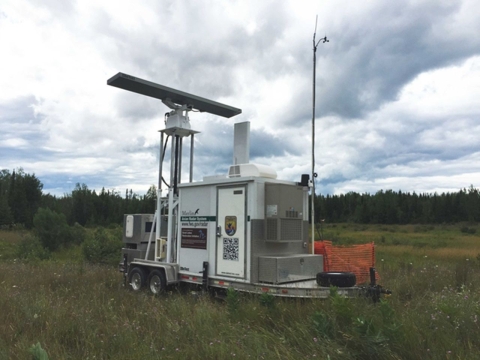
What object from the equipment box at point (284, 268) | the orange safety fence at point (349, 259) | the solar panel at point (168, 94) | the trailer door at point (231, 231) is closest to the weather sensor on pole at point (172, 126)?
the solar panel at point (168, 94)

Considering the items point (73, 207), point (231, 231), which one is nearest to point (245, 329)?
point (231, 231)

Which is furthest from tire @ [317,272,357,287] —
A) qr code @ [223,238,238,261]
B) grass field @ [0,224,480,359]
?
qr code @ [223,238,238,261]

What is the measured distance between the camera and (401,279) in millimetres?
10188

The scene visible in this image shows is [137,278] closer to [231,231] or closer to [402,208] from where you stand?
[231,231]

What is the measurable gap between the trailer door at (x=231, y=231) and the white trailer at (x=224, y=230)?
2 cm

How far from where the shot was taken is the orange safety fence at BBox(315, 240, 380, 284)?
9742 mm

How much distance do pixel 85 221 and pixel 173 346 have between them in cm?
7694

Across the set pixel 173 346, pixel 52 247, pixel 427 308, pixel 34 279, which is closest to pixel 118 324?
pixel 173 346

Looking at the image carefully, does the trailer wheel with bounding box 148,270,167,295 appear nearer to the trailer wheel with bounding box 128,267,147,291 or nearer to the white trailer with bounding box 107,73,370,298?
the white trailer with bounding box 107,73,370,298

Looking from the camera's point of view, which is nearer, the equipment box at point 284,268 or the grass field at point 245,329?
the grass field at point 245,329

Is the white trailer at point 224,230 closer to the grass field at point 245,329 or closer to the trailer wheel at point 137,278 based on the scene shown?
the trailer wheel at point 137,278

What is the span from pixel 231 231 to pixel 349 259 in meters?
3.19

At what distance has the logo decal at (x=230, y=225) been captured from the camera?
8.67 meters

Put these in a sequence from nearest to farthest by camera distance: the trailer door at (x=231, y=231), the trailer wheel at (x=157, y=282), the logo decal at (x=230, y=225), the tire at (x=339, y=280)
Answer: the tire at (x=339, y=280) → the trailer door at (x=231, y=231) → the logo decal at (x=230, y=225) → the trailer wheel at (x=157, y=282)
